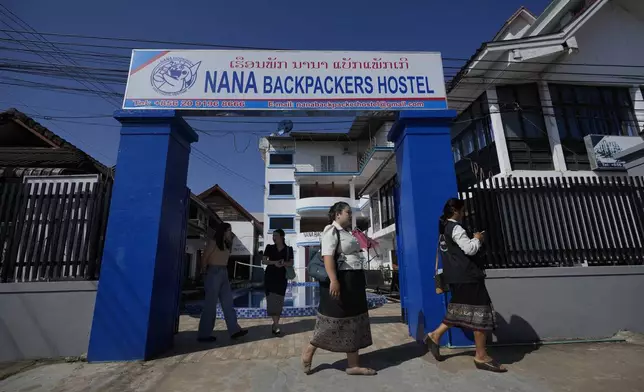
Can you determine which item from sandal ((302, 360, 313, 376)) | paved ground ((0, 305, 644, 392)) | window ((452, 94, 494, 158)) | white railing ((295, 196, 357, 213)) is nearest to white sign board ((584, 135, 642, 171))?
window ((452, 94, 494, 158))

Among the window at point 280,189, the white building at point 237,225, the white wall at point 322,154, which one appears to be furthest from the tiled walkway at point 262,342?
the white wall at point 322,154

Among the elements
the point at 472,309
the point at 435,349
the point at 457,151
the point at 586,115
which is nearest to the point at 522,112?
the point at 586,115

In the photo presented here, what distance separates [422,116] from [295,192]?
807 inches

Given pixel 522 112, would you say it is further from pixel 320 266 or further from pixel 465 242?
pixel 320 266

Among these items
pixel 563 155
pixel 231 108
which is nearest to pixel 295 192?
pixel 563 155

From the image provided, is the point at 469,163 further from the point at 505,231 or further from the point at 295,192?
the point at 295,192

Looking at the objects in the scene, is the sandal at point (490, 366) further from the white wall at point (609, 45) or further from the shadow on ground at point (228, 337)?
the white wall at point (609, 45)

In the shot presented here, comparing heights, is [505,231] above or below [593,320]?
above

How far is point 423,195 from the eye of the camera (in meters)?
3.88

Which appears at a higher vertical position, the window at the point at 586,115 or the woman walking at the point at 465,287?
the window at the point at 586,115

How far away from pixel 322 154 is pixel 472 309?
76.8 ft

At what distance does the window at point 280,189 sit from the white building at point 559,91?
15.5 metres

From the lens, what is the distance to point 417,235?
3.76 meters

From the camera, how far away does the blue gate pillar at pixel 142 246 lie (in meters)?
3.33
